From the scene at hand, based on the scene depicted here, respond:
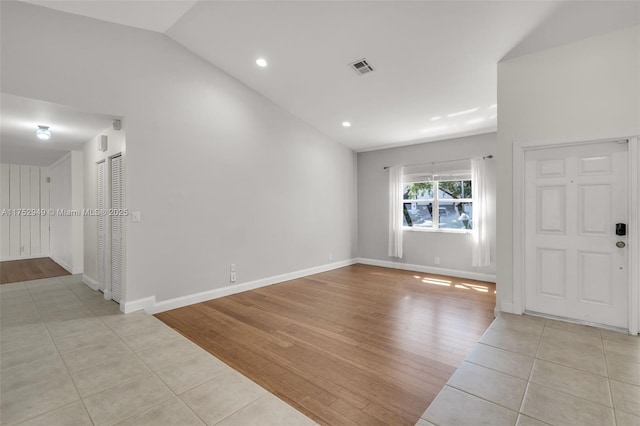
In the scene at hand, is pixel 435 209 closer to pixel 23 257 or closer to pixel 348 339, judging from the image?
pixel 348 339

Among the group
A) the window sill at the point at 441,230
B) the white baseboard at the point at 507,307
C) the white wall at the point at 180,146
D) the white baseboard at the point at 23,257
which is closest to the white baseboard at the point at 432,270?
the window sill at the point at 441,230

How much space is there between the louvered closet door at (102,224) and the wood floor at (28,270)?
84.4 inches

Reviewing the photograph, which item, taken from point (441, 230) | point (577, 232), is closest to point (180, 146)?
point (577, 232)

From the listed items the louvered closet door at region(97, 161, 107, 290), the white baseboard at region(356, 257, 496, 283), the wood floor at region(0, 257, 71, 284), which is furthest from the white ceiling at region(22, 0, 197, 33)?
the white baseboard at region(356, 257, 496, 283)

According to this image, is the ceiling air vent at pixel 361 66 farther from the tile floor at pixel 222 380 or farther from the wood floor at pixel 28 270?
the wood floor at pixel 28 270

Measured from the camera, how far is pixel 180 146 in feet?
13.1

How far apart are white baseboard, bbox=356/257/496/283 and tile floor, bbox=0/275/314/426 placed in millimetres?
4849

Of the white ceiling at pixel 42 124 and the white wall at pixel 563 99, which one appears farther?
the white ceiling at pixel 42 124

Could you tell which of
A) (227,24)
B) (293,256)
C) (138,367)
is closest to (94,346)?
(138,367)

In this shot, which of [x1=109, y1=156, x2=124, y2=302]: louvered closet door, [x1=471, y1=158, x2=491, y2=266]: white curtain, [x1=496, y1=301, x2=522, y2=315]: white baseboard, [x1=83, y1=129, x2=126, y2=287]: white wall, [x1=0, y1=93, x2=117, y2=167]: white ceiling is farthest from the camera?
[x1=471, y1=158, x2=491, y2=266]: white curtain

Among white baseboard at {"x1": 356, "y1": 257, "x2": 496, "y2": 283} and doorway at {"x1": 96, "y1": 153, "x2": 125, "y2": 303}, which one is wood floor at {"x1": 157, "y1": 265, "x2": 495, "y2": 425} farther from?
doorway at {"x1": 96, "y1": 153, "x2": 125, "y2": 303}

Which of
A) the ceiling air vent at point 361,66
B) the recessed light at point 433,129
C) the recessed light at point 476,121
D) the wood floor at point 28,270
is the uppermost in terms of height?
the ceiling air vent at point 361,66

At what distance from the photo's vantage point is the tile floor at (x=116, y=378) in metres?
1.82

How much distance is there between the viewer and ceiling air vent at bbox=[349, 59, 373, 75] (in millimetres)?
3816
